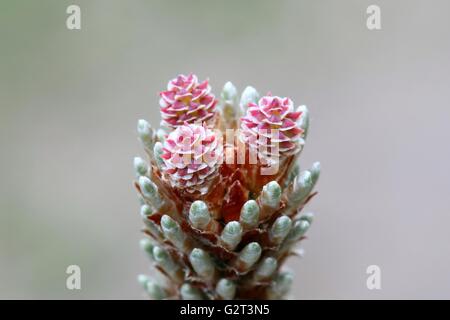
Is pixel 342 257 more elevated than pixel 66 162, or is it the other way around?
pixel 66 162

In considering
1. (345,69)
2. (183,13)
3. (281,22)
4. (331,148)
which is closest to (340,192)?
(331,148)

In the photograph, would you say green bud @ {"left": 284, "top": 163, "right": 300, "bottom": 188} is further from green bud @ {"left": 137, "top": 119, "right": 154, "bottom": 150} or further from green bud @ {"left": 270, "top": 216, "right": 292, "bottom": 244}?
green bud @ {"left": 137, "top": 119, "right": 154, "bottom": 150}

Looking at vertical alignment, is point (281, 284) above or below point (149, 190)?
below

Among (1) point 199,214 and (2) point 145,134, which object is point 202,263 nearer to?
(1) point 199,214

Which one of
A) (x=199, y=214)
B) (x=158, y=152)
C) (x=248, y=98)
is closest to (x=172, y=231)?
(x=199, y=214)
